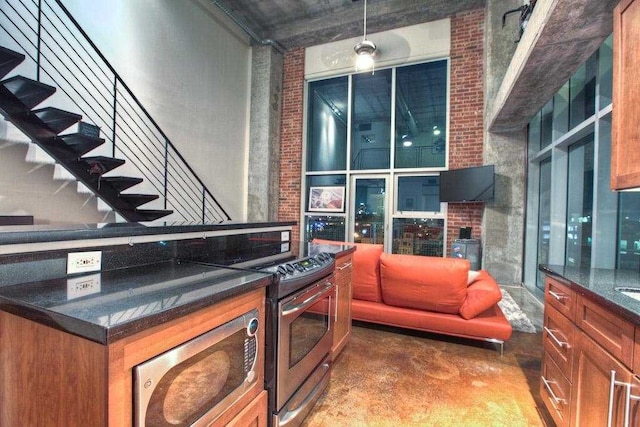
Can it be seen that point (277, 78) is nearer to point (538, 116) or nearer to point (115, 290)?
point (538, 116)

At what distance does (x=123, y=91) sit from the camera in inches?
154

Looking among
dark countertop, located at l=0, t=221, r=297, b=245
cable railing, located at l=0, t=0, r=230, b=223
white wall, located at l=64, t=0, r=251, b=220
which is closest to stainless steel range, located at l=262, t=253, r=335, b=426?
dark countertop, located at l=0, t=221, r=297, b=245

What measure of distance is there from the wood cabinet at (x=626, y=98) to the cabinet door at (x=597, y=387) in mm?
778

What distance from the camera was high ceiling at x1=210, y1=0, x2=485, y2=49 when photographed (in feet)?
16.1

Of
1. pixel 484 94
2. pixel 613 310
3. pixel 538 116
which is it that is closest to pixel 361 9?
pixel 484 94

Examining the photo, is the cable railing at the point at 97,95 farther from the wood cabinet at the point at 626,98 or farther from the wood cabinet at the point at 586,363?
the wood cabinet at the point at 626,98

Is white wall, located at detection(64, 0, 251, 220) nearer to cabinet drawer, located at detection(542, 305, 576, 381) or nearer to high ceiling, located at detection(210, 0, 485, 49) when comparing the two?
high ceiling, located at detection(210, 0, 485, 49)

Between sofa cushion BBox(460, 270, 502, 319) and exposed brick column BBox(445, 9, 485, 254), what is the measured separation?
2617mm

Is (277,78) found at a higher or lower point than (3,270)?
higher

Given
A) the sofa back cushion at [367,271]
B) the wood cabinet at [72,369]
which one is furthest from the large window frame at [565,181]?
the wood cabinet at [72,369]

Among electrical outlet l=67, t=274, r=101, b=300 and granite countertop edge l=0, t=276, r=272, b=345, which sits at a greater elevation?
electrical outlet l=67, t=274, r=101, b=300

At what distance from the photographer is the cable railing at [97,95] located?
304 cm

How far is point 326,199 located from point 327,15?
10.8 ft

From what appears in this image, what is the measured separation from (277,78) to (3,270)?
594cm
